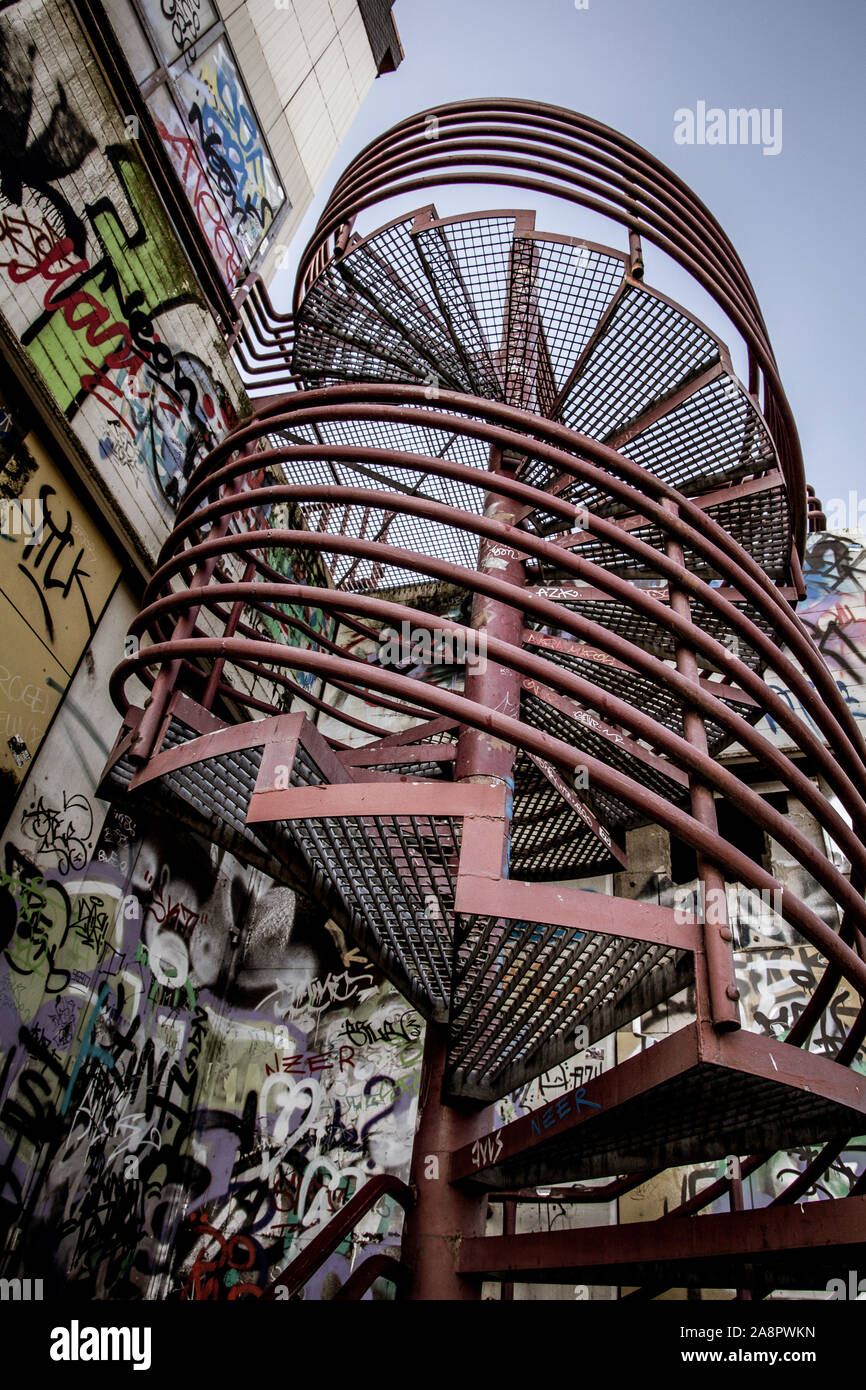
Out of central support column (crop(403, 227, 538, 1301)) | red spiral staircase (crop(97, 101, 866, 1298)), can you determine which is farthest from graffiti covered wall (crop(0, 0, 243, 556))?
central support column (crop(403, 227, 538, 1301))

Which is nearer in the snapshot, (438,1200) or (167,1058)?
(438,1200)

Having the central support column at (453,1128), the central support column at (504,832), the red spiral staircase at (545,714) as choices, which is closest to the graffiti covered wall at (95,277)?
the red spiral staircase at (545,714)

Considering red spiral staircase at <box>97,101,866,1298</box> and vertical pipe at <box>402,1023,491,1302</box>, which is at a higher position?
red spiral staircase at <box>97,101,866,1298</box>

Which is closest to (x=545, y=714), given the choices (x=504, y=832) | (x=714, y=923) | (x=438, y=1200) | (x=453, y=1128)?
(x=504, y=832)

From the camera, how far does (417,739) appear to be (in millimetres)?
4992

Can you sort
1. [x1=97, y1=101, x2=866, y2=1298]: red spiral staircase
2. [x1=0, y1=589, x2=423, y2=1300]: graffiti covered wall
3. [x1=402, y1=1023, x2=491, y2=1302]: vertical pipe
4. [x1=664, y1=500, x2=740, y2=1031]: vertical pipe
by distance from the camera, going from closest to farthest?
[x1=664, y1=500, x2=740, y2=1031]: vertical pipe < [x1=97, y1=101, x2=866, y2=1298]: red spiral staircase < [x1=402, y1=1023, x2=491, y2=1302]: vertical pipe < [x1=0, y1=589, x2=423, y2=1300]: graffiti covered wall

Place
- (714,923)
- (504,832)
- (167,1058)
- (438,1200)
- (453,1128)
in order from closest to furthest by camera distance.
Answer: (714,923) → (504,832) → (438,1200) → (453,1128) → (167,1058)

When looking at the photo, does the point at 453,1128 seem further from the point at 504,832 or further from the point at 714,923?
the point at 714,923

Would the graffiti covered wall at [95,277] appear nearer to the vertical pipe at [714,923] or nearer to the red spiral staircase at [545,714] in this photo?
the red spiral staircase at [545,714]

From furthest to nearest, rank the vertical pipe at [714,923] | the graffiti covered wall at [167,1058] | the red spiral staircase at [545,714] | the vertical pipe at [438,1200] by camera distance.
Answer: the graffiti covered wall at [167,1058]
the vertical pipe at [438,1200]
the red spiral staircase at [545,714]
the vertical pipe at [714,923]

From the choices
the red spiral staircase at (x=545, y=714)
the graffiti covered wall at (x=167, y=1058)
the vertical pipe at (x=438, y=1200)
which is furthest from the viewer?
the graffiti covered wall at (x=167, y=1058)

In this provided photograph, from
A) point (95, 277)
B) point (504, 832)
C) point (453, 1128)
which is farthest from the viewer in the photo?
point (95, 277)

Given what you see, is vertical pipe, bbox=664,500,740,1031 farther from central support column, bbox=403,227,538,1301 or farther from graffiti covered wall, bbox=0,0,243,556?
graffiti covered wall, bbox=0,0,243,556

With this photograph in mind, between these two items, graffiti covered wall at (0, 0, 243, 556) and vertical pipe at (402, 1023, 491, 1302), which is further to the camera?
graffiti covered wall at (0, 0, 243, 556)
